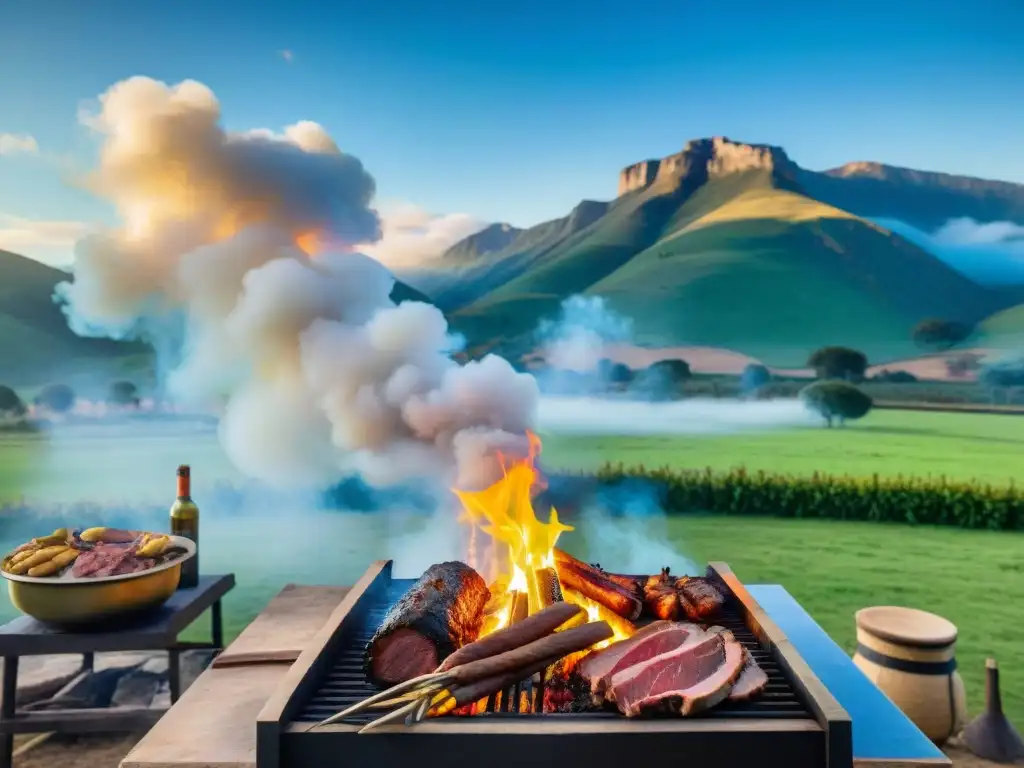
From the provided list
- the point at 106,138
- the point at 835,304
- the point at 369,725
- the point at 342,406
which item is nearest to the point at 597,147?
the point at 835,304

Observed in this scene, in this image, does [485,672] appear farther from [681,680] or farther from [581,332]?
[581,332]

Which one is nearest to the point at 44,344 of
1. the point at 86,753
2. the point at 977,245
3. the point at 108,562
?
the point at 86,753

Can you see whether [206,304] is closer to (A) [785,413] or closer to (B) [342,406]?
(B) [342,406]

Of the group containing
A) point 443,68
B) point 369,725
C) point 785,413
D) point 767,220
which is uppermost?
point 443,68

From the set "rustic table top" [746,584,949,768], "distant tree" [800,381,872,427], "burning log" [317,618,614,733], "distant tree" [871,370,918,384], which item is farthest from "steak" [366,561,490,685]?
"distant tree" [871,370,918,384]

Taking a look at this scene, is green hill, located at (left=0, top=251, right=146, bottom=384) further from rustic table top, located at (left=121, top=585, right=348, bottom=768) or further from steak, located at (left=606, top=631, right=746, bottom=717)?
steak, located at (left=606, top=631, right=746, bottom=717)

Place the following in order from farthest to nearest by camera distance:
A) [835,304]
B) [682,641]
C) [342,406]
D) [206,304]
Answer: [835,304] < [206,304] < [342,406] < [682,641]
